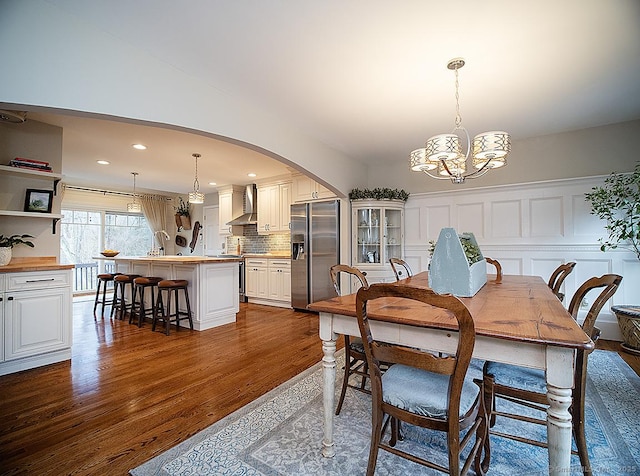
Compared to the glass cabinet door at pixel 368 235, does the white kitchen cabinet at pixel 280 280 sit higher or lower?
lower

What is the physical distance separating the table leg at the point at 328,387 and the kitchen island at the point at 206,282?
2889mm

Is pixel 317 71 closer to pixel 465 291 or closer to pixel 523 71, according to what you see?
pixel 523 71

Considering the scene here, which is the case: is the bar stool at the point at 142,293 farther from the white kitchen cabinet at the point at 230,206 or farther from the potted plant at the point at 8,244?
the white kitchen cabinet at the point at 230,206

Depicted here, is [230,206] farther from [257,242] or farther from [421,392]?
[421,392]

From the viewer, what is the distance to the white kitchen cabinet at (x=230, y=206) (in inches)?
275

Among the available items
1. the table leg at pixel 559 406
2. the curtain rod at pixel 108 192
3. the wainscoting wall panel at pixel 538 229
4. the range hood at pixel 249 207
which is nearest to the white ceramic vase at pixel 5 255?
the range hood at pixel 249 207

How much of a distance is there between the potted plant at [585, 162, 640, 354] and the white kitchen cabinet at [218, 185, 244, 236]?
6106 mm

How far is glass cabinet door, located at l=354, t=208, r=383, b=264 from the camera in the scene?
486 centimetres

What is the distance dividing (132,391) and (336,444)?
5.68ft

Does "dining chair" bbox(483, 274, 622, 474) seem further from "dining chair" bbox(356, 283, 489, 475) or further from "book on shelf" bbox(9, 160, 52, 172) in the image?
"book on shelf" bbox(9, 160, 52, 172)

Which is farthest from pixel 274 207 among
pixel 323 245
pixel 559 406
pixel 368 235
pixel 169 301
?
pixel 559 406

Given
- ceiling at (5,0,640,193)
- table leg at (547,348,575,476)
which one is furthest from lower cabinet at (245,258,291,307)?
table leg at (547,348,575,476)

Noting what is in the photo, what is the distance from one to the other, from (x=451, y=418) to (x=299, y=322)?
357cm

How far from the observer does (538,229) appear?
13.3 feet
